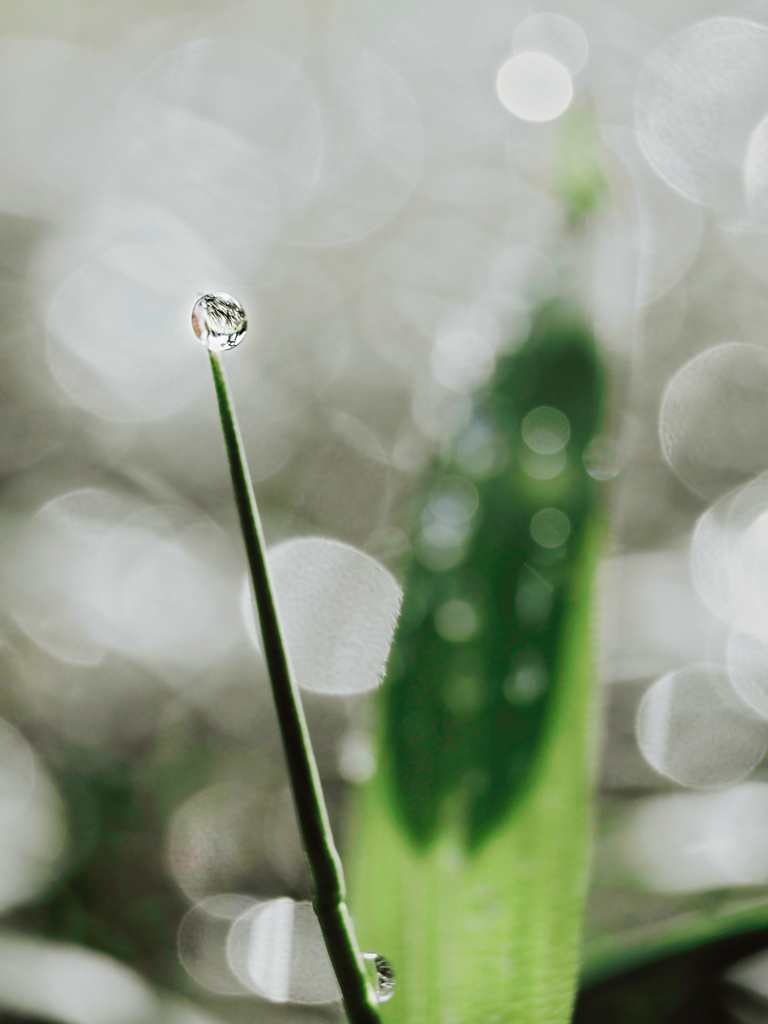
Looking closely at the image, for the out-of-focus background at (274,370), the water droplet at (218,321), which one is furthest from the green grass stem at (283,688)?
the out-of-focus background at (274,370)

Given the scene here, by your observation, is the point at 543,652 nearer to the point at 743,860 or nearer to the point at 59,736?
the point at 743,860

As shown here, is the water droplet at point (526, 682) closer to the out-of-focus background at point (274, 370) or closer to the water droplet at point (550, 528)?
the water droplet at point (550, 528)

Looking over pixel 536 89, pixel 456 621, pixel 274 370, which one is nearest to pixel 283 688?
pixel 456 621

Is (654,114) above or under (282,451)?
above

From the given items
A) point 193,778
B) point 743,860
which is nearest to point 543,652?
point 743,860

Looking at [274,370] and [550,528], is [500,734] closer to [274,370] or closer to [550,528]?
[550,528]

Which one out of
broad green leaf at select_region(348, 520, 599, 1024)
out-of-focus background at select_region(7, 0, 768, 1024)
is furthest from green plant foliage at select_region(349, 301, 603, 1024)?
out-of-focus background at select_region(7, 0, 768, 1024)

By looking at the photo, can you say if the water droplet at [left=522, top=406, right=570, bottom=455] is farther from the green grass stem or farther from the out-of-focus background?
the out-of-focus background
